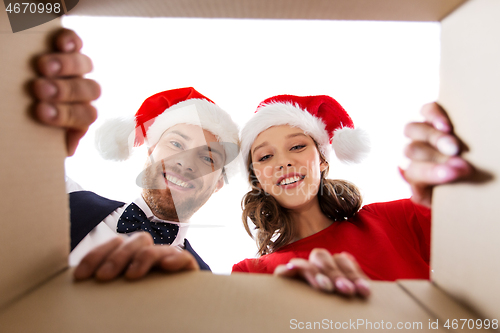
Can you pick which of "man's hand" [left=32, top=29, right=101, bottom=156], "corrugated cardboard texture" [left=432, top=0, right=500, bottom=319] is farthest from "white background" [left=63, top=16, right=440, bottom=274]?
"corrugated cardboard texture" [left=432, top=0, right=500, bottom=319]

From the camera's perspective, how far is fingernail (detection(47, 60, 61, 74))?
1.13ft

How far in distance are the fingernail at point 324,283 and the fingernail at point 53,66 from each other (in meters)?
0.40

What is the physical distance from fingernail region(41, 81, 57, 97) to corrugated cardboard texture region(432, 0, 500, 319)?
1.52 feet

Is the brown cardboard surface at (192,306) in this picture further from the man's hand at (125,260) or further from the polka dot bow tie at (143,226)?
the polka dot bow tie at (143,226)

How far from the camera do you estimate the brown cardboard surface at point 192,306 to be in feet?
0.85

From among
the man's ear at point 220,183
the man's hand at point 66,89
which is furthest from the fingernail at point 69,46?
the man's ear at point 220,183

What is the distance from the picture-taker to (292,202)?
1.13 meters

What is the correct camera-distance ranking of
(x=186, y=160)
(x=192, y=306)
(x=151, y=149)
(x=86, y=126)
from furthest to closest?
(x=151, y=149) < (x=186, y=160) < (x=86, y=126) < (x=192, y=306)

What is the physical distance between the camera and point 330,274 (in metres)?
0.35

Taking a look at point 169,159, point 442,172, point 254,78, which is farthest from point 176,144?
point 442,172

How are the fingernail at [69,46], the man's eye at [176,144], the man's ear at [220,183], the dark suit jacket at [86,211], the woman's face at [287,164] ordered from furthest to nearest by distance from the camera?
the man's ear at [220,183] → the man's eye at [176,144] → the woman's face at [287,164] → the dark suit jacket at [86,211] → the fingernail at [69,46]

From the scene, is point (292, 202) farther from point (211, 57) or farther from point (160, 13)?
point (160, 13)

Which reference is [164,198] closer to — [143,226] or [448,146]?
[143,226]

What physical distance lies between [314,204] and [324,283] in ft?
3.09
